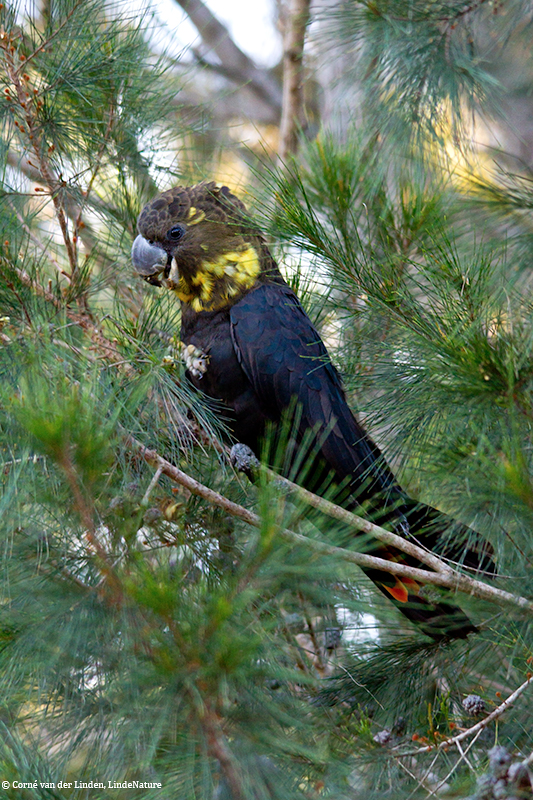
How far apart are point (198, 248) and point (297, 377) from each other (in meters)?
0.52

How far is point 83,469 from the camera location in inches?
35.7

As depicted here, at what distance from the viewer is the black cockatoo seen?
1.84m

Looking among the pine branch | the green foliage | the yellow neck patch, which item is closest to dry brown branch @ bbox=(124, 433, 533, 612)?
the green foliage

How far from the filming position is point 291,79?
131 inches

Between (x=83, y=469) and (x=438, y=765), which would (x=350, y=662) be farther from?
(x=83, y=469)

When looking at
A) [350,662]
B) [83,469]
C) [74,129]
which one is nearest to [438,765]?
[350,662]

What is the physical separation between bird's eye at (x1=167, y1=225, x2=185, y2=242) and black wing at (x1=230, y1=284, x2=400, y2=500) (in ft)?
1.01

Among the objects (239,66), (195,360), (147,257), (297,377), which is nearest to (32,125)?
(147,257)

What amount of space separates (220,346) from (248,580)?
115 centimetres

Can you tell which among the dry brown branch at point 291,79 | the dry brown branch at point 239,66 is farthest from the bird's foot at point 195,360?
the dry brown branch at point 239,66

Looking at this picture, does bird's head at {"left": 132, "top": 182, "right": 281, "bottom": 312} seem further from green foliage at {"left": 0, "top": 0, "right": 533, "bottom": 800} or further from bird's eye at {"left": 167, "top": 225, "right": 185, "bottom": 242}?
green foliage at {"left": 0, "top": 0, "right": 533, "bottom": 800}

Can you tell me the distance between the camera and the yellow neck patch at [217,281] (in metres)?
2.08

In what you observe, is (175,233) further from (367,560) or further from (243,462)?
(367,560)

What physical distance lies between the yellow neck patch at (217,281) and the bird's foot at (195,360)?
7.7 inches
